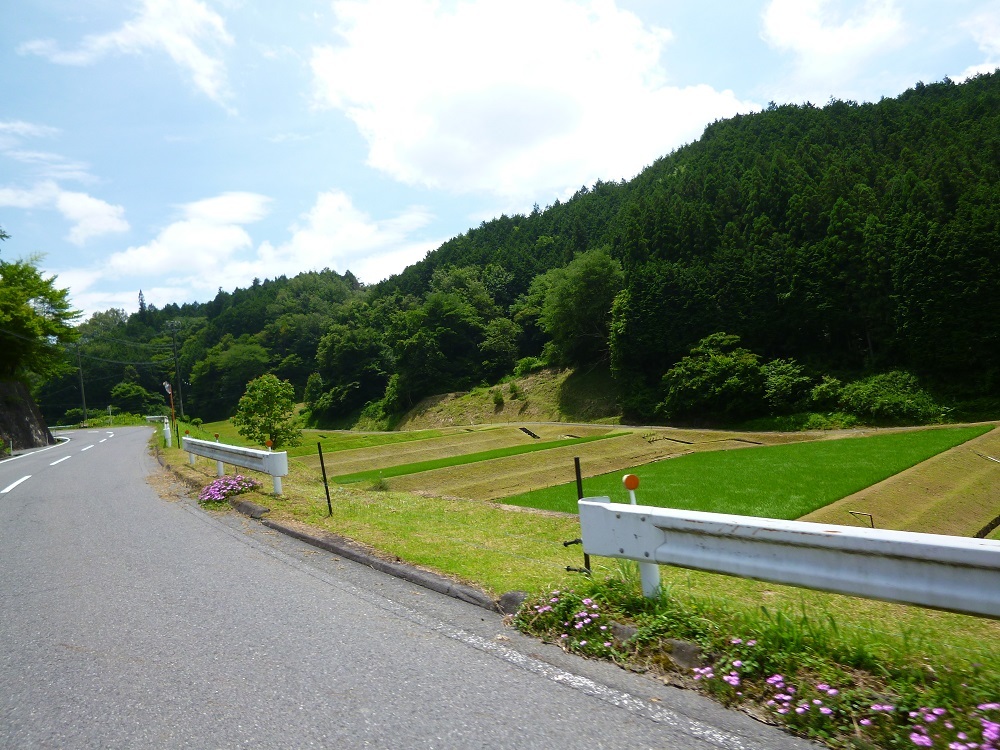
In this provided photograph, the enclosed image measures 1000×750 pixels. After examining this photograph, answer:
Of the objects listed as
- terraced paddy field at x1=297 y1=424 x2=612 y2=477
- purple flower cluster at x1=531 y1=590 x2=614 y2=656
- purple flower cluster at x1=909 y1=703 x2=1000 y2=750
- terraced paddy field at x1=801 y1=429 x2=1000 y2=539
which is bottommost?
terraced paddy field at x1=801 y1=429 x2=1000 y2=539

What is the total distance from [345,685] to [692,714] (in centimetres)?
177

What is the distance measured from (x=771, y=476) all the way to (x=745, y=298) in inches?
1071

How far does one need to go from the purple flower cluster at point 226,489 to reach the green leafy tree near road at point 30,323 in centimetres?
2778

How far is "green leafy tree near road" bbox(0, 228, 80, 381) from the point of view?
103 feet

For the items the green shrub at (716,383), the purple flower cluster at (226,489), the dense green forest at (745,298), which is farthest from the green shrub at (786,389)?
the purple flower cluster at (226,489)

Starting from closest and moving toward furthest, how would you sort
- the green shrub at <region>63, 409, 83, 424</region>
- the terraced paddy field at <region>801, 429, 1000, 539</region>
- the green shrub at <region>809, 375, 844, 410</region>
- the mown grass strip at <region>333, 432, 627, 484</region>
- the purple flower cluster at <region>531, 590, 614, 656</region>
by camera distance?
the purple flower cluster at <region>531, 590, 614, 656</region>, the terraced paddy field at <region>801, 429, 1000, 539</region>, the mown grass strip at <region>333, 432, 627, 484</region>, the green shrub at <region>809, 375, 844, 410</region>, the green shrub at <region>63, 409, 83, 424</region>

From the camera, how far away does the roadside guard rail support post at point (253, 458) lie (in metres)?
9.66

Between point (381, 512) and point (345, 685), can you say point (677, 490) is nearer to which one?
point (381, 512)

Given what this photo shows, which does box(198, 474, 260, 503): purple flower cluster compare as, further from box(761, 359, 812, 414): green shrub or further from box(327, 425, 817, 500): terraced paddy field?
box(761, 359, 812, 414): green shrub

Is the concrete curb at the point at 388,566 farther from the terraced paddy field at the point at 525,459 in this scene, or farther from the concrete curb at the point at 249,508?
the terraced paddy field at the point at 525,459

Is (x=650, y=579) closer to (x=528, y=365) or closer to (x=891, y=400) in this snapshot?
(x=891, y=400)

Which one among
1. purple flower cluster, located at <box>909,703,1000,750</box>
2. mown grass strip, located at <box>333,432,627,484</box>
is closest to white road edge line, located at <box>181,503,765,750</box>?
purple flower cluster, located at <box>909,703,1000,750</box>

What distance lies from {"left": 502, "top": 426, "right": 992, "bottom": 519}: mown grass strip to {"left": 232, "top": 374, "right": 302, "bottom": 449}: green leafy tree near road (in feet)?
45.1

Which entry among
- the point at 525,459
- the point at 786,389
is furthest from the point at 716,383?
the point at 525,459
